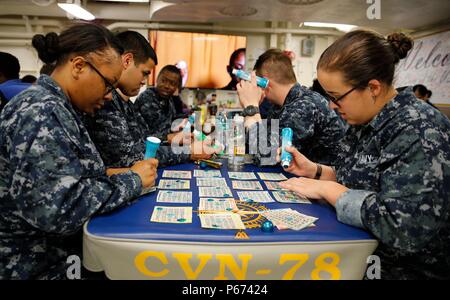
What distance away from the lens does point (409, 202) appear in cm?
89

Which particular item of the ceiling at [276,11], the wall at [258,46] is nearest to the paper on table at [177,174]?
the ceiling at [276,11]

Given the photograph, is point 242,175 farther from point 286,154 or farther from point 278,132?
point 278,132

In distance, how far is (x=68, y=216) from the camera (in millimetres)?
896

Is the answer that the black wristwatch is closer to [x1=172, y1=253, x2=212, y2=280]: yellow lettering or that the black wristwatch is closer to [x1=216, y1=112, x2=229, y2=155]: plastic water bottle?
[x1=216, y1=112, x2=229, y2=155]: plastic water bottle


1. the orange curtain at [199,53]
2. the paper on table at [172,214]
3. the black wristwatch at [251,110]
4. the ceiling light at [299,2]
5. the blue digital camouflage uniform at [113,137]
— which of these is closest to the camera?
the paper on table at [172,214]

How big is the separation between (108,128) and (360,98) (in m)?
1.17

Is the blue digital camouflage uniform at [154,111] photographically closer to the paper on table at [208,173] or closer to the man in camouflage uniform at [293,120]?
the man in camouflage uniform at [293,120]

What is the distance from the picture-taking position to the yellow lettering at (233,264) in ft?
2.77

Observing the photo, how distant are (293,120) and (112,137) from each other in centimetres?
100

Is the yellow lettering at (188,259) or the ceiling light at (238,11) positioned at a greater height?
the ceiling light at (238,11)

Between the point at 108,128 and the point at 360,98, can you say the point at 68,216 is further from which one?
the point at 360,98

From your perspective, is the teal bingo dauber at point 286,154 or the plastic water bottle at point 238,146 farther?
the plastic water bottle at point 238,146

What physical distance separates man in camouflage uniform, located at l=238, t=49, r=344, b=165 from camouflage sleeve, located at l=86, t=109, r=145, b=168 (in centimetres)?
70
